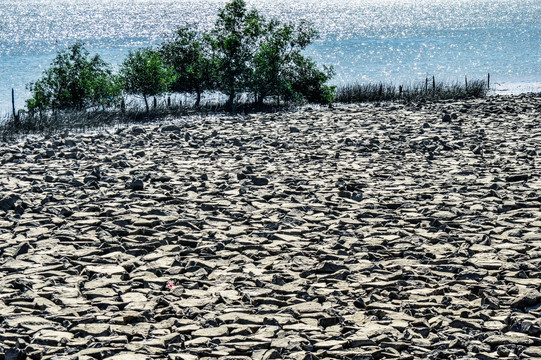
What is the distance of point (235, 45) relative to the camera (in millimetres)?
25359

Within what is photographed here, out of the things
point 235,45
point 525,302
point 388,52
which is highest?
point 388,52

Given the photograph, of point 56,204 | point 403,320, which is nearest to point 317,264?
point 403,320

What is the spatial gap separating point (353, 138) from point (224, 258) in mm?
8873

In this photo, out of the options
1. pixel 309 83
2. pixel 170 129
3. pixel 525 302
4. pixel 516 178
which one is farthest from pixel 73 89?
pixel 525 302

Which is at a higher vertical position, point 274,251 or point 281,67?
point 281,67

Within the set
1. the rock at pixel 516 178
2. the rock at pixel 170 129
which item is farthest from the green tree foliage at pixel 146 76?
the rock at pixel 516 178

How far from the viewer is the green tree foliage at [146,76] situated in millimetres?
24672

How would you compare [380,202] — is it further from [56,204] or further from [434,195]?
[56,204]

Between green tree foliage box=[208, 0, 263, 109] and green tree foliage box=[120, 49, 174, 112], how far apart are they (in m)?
1.83

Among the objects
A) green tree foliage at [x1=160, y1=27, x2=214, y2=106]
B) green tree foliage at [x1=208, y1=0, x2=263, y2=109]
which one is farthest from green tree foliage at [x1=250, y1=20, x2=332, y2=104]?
green tree foliage at [x1=160, y1=27, x2=214, y2=106]

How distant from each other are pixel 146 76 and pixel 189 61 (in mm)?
3034

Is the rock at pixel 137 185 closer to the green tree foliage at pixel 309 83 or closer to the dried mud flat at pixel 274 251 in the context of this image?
the dried mud flat at pixel 274 251

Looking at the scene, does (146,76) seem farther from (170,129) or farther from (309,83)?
(170,129)

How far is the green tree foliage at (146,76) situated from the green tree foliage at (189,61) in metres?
1.39
